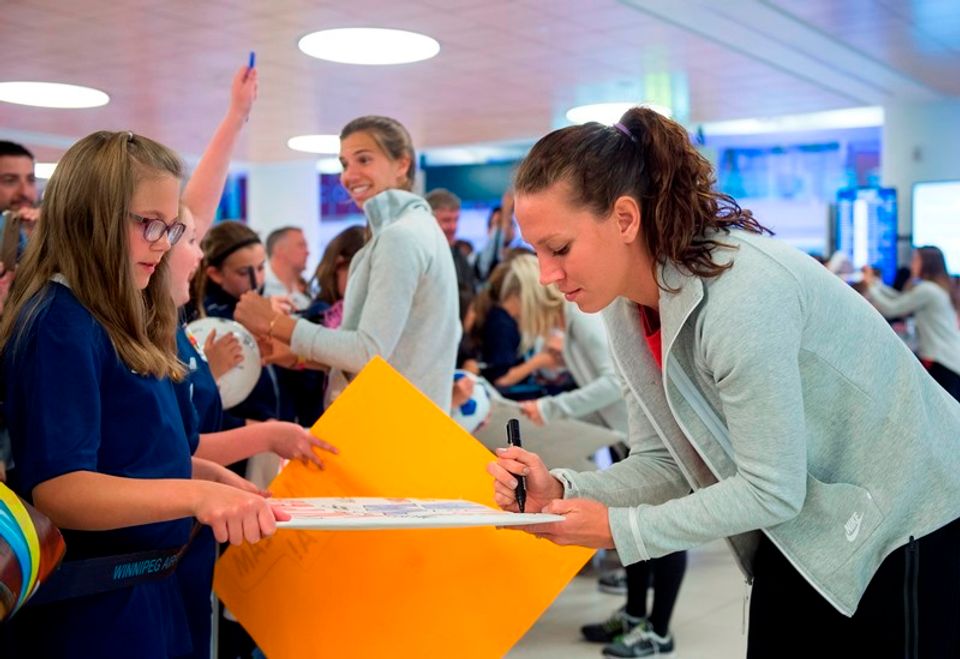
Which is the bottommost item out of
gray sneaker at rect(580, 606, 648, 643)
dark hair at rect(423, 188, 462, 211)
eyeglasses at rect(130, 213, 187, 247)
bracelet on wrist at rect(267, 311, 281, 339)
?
gray sneaker at rect(580, 606, 648, 643)

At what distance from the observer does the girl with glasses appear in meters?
1.63

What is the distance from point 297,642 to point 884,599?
44.5 inches

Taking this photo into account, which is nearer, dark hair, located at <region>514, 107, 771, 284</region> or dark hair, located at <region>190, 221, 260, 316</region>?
dark hair, located at <region>514, 107, 771, 284</region>

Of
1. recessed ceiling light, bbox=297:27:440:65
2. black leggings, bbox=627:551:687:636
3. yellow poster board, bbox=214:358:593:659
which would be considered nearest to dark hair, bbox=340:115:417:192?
yellow poster board, bbox=214:358:593:659

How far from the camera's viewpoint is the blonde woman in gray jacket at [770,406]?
1.57 m

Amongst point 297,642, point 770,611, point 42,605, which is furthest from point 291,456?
point 770,611

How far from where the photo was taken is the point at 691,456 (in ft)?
5.99

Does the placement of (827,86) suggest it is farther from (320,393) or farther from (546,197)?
(546,197)

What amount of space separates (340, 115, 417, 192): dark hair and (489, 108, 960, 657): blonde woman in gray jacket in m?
1.68

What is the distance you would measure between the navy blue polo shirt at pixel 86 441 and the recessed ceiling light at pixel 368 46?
5.97 meters

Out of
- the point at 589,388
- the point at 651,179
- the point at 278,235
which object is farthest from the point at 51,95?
the point at 651,179

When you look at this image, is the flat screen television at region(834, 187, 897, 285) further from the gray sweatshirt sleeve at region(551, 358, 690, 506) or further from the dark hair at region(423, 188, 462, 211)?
the gray sweatshirt sleeve at region(551, 358, 690, 506)

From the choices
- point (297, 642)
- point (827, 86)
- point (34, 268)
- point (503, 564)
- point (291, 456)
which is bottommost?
point (297, 642)

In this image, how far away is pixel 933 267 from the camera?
8227 millimetres
